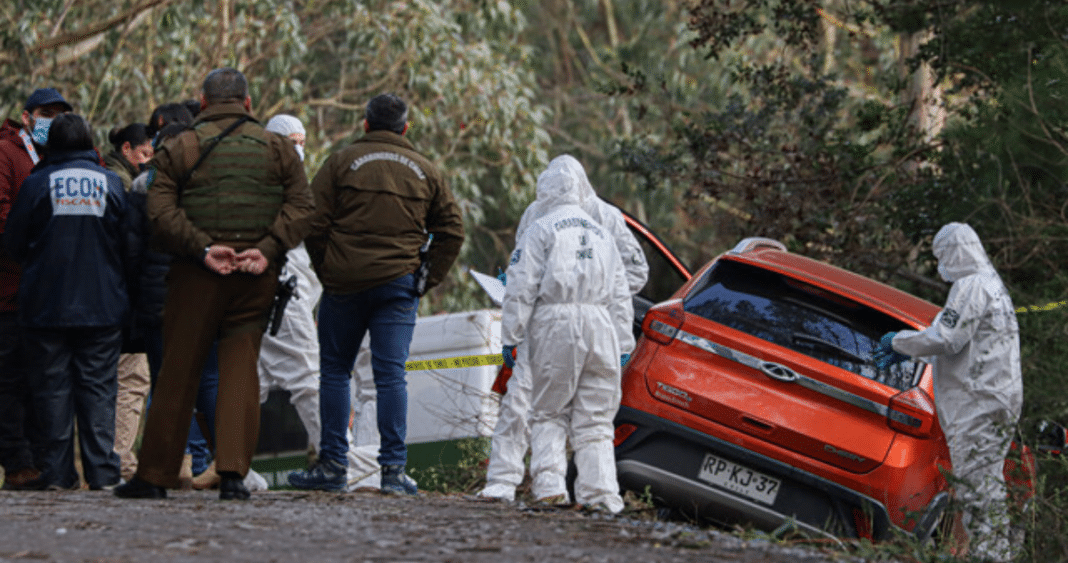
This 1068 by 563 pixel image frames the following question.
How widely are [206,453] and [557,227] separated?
2.21 m

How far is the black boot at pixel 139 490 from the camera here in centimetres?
672

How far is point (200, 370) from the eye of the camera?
22.2ft

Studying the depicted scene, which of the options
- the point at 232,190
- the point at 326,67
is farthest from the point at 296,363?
the point at 326,67

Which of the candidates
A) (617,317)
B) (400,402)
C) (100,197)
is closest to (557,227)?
(617,317)

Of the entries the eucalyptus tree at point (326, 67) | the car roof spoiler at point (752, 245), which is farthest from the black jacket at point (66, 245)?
the eucalyptus tree at point (326, 67)

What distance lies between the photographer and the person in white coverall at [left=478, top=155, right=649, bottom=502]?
790 centimetres

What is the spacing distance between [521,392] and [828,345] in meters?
1.59

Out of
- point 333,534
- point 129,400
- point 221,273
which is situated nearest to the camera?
point 333,534

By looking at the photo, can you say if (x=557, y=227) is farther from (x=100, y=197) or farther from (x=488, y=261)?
(x=488, y=261)

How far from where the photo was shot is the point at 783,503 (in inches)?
291

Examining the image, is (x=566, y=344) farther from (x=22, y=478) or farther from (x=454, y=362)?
(x=22, y=478)

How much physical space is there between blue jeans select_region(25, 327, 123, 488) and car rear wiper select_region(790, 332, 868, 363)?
131 inches

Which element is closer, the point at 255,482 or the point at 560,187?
the point at 560,187

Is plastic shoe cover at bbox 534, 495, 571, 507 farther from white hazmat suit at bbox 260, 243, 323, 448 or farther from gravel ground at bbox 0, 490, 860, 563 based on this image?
white hazmat suit at bbox 260, 243, 323, 448
